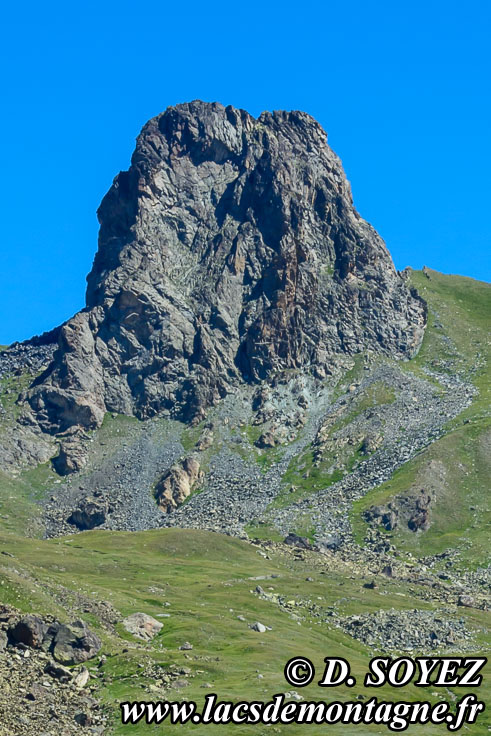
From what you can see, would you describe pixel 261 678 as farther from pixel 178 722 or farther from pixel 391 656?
pixel 391 656

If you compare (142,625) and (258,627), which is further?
(258,627)

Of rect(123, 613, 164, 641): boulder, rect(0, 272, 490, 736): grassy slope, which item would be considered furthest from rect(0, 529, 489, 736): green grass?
rect(123, 613, 164, 641): boulder

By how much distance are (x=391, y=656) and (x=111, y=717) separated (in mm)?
64463

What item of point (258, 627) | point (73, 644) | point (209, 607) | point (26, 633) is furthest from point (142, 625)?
point (26, 633)

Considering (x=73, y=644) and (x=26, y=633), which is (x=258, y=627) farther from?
(x=26, y=633)

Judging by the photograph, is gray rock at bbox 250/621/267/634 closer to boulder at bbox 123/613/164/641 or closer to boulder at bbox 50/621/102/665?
boulder at bbox 123/613/164/641

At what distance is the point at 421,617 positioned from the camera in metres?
151

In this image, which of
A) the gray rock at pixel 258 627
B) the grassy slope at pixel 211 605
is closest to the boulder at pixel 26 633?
the grassy slope at pixel 211 605

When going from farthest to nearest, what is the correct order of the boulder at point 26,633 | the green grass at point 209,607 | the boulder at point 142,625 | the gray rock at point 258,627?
1. the gray rock at point 258,627
2. the boulder at point 142,625
3. the green grass at point 209,607
4. the boulder at point 26,633

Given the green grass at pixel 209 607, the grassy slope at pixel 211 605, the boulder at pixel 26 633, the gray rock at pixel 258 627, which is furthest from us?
the gray rock at pixel 258 627

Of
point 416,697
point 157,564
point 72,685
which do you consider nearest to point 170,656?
point 72,685

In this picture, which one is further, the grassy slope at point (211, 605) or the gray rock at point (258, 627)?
the gray rock at point (258, 627)

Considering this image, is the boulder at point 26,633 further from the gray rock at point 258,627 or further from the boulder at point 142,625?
the gray rock at point 258,627

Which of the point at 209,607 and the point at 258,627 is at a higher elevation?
the point at 258,627
